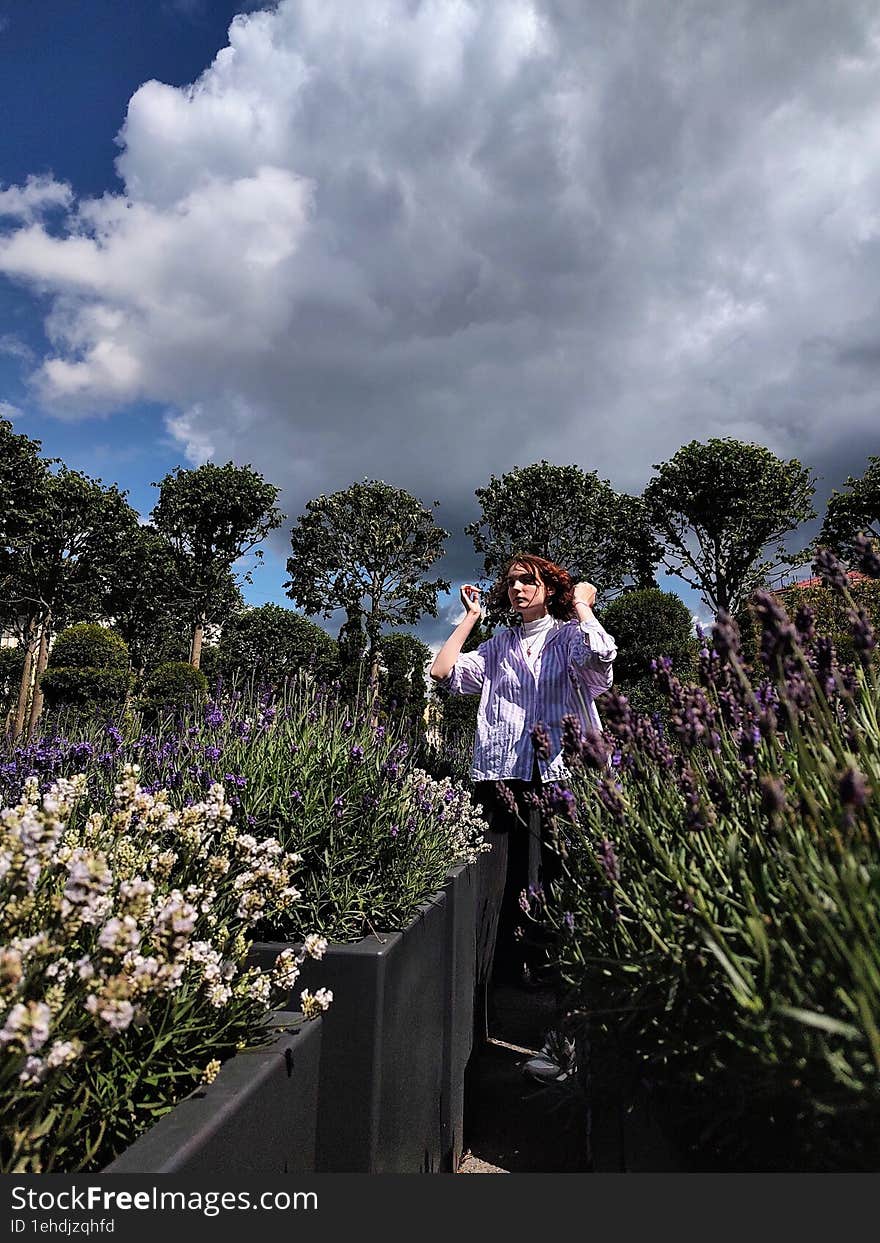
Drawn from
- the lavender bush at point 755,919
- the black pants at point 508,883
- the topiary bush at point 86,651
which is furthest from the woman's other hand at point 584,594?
the topiary bush at point 86,651

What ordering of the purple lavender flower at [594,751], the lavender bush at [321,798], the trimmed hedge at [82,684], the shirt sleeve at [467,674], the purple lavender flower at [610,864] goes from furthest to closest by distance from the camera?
the trimmed hedge at [82,684] → the shirt sleeve at [467,674] → the lavender bush at [321,798] → the purple lavender flower at [594,751] → the purple lavender flower at [610,864]

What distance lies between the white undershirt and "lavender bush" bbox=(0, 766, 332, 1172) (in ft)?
8.31

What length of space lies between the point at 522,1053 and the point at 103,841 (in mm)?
2781

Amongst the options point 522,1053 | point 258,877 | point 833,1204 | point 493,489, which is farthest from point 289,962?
Result: point 493,489

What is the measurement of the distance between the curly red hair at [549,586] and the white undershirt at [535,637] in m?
0.15

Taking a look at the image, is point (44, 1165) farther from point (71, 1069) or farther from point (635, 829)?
point (635, 829)

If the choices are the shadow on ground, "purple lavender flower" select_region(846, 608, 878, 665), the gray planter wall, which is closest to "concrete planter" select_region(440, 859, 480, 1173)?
the shadow on ground

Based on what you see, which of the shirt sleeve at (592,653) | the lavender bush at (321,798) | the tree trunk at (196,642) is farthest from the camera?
the tree trunk at (196,642)

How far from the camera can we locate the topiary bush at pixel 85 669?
15117 mm

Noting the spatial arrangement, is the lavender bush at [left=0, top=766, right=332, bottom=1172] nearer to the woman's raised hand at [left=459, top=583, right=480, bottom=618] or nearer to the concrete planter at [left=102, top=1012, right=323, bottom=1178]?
the concrete planter at [left=102, top=1012, right=323, bottom=1178]

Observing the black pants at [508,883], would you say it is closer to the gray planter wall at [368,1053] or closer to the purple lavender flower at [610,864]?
the gray planter wall at [368,1053]

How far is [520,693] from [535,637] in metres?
0.33

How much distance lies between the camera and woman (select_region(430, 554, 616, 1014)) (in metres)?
3.52

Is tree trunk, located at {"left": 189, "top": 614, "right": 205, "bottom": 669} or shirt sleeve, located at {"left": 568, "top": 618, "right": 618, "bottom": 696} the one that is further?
tree trunk, located at {"left": 189, "top": 614, "right": 205, "bottom": 669}
